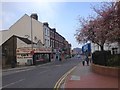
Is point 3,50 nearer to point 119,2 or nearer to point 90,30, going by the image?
point 90,30

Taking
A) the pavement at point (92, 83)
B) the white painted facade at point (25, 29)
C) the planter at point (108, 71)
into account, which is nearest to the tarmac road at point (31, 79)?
the pavement at point (92, 83)

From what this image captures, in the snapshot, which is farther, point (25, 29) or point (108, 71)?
point (25, 29)

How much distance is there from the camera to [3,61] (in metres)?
58.3

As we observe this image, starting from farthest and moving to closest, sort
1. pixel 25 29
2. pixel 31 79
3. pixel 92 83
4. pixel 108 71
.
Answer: pixel 25 29, pixel 108 71, pixel 31 79, pixel 92 83

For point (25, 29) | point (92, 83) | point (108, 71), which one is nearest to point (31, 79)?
point (108, 71)

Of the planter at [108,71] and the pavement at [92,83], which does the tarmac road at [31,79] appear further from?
the planter at [108,71]

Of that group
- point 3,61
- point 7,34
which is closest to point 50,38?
point 7,34

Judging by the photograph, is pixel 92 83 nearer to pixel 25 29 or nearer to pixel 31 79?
pixel 31 79

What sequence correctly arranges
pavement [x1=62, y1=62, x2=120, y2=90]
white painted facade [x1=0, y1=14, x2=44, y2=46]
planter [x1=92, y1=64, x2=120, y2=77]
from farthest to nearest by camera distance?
1. white painted facade [x1=0, y1=14, x2=44, y2=46]
2. planter [x1=92, y1=64, x2=120, y2=77]
3. pavement [x1=62, y1=62, x2=120, y2=90]

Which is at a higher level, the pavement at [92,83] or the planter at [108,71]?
the planter at [108,71]

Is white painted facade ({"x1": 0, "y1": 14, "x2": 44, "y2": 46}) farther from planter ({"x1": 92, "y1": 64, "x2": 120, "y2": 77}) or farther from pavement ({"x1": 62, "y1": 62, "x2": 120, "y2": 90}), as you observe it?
pavement ({"x1": 62, "y1": 62, "x2": 120, "y2": 90})

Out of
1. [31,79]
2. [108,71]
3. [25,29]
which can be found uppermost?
[25,29]

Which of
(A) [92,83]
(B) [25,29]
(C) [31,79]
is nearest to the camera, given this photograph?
(A) [92,83]

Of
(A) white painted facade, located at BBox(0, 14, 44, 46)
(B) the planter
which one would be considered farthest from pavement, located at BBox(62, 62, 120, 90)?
(A) white painted facade, located at BBox(0, 14, 44, 46)
